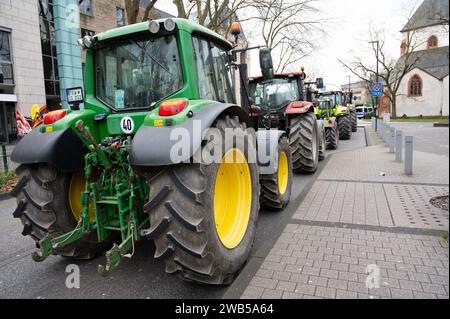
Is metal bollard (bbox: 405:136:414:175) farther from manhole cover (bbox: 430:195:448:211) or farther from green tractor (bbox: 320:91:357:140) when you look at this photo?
green tractor (bbox: 320:91:357:140)

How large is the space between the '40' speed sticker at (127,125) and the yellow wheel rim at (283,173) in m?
2.91

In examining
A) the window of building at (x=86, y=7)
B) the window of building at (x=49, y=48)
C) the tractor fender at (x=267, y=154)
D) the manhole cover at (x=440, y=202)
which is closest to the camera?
the tractor fender at (x=267, y=154)

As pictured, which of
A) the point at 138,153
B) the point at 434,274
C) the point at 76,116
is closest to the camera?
the point at 138,153

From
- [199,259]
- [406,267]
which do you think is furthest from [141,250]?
[406,267]

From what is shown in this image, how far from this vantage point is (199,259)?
2582 mm

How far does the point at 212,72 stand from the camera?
376 centimetres

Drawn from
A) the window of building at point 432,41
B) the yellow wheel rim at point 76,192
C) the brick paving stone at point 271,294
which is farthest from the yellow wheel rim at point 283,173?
the window of building at point 432,41

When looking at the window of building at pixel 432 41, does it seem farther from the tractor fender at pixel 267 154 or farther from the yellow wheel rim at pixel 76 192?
the yellow wheel rim at pixel 76 192

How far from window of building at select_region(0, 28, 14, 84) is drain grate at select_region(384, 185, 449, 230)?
18255mm

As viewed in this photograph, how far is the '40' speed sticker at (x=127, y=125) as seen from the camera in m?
3.29

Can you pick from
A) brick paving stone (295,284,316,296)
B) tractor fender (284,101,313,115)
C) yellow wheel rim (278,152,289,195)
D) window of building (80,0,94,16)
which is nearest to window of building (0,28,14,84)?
window of building (80,0,94,16)
